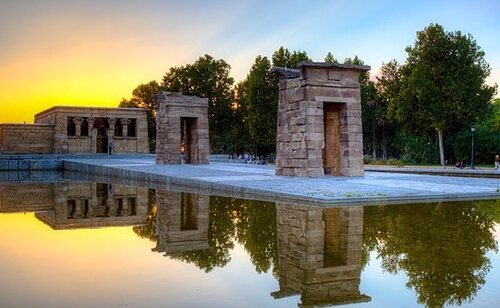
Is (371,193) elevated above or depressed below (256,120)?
below

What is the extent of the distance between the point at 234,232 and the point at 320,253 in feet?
7.39

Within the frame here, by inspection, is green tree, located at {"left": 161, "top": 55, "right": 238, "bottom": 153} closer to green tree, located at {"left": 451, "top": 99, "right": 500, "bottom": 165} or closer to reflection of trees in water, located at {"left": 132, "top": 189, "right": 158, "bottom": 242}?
green tree, located at {"left": 451, "top": 99, "right": 500, "bottom": 165}

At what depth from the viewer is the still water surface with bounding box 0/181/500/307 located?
4.73 metres

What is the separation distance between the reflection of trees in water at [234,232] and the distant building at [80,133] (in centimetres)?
4302

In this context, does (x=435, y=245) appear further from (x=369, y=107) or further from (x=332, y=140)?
(x=369, y=107)

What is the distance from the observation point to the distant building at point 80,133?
172 ft

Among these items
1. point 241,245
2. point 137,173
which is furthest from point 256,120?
point 241,245

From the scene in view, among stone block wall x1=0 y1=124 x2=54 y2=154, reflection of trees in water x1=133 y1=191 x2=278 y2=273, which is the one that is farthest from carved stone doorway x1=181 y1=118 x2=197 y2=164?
stone block wall x1=0 y1=124 x2=54 y2=154

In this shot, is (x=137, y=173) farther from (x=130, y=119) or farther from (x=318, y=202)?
(x=130, y=119)

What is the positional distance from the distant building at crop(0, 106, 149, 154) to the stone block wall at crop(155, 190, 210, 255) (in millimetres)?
41272

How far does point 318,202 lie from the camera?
440 inches

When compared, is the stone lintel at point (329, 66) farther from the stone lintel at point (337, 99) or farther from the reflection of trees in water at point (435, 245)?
the reflection of trees in water at point (435, 245)

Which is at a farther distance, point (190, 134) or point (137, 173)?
point (190, 134)

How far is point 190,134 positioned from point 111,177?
27.7 ft
